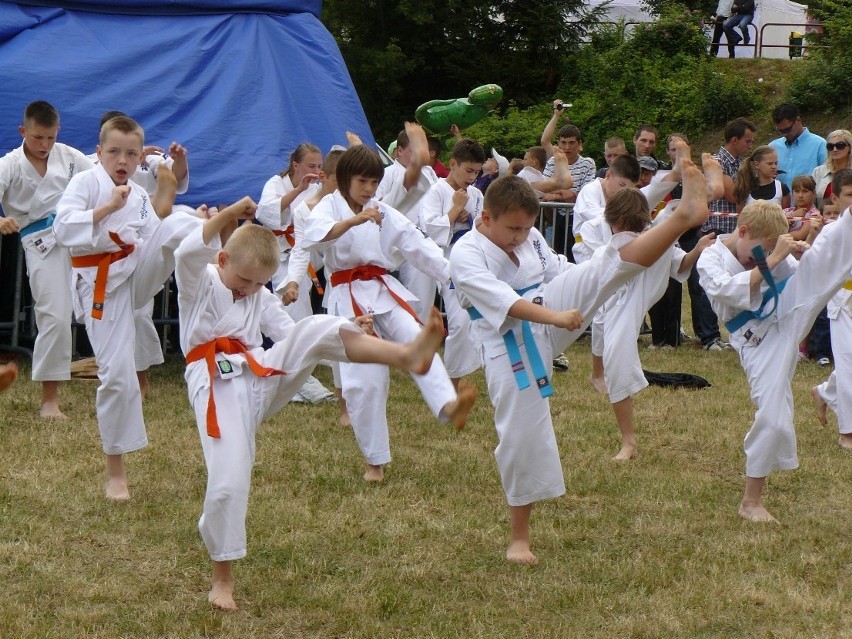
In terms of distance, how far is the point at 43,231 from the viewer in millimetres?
7844

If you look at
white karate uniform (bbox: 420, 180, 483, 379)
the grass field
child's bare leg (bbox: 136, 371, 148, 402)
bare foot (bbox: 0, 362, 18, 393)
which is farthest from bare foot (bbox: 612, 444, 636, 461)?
bare foot (bbox: 0, 362, 18, 393)

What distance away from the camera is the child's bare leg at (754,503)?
5609mm

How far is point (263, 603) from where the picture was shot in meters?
4.46

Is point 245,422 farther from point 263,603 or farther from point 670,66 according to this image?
point 670,66

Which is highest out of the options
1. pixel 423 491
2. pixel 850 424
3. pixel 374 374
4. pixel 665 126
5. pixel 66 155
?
pixel 66 155

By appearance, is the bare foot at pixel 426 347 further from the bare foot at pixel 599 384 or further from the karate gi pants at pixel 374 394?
the bare foot at pixel 599 384

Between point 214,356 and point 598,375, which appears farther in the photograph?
point 598,375

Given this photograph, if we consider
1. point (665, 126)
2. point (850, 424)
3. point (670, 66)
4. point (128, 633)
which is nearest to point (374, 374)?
point (128, 633)

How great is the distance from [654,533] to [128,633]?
100 inches

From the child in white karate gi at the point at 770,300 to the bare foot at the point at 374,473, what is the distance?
205cm

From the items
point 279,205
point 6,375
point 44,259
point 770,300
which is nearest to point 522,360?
point 770,300

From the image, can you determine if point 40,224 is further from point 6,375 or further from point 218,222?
point 6,375

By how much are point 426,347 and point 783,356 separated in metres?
2.15

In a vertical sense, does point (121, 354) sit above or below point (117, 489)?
above
